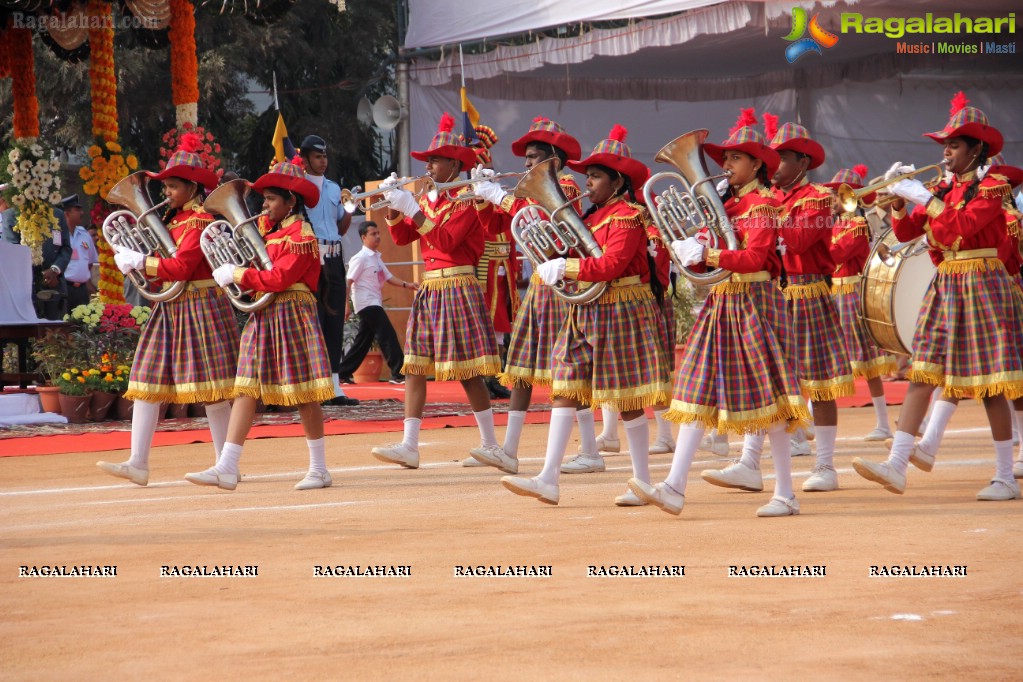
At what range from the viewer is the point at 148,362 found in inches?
337

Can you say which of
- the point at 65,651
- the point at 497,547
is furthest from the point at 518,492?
the point at 65,651

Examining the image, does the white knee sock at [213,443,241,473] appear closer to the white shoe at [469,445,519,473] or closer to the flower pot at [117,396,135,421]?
the white shoe at [469,445,519,473]

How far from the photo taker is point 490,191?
28.9ft

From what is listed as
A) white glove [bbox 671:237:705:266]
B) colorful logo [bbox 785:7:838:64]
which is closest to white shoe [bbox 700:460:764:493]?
white glove [bbox 671:237:705:266]

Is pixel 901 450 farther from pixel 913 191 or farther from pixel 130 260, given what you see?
pixel 130 260

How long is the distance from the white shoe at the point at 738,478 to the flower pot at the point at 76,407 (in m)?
6.74

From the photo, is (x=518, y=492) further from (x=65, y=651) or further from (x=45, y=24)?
(x=45, y=24)

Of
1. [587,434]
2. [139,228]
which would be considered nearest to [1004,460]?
[587,434]

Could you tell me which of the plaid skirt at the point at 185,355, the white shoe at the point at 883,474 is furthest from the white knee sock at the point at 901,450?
the plaid skirt at the point at 185,355

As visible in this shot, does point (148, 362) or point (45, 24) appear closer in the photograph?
point (148, 362)

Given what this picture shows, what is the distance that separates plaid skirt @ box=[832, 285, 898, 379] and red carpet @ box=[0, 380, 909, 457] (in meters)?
1.12

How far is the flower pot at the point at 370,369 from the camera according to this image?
17375 millimetres

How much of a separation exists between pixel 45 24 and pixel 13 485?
23.0 ft

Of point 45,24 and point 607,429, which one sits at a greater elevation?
point 45,24
